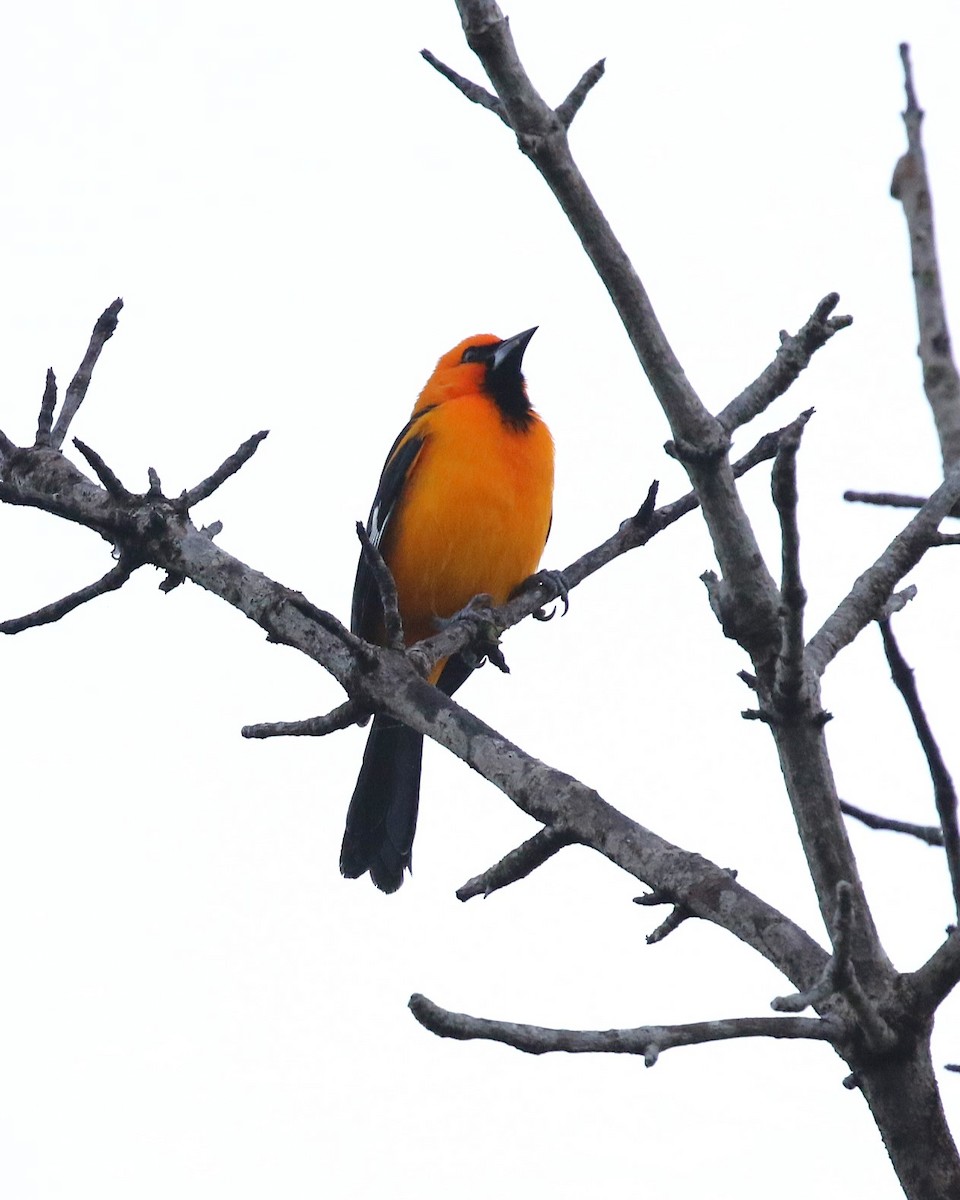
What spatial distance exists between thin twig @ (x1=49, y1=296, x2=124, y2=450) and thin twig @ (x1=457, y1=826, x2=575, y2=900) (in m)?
2.11

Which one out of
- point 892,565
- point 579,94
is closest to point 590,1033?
point 892,565

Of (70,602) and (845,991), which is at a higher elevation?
(70,602)

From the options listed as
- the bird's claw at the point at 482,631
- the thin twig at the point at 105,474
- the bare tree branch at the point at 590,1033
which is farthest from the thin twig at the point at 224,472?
the bare tree branch at the point at 590,1033

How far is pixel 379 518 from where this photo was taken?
20.8 ft

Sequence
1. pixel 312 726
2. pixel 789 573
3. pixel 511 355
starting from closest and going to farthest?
pixel 789 573 → pixel 312 726 → pixel 511 355

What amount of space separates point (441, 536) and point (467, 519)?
0.44 ft

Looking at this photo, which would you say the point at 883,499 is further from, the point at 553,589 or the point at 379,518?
the point at 379,518

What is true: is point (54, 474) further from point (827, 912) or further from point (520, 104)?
point (827, 912)

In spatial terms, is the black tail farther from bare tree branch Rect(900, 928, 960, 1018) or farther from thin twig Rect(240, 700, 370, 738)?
bare tree branch Rect(900, 928, 960, 1018)

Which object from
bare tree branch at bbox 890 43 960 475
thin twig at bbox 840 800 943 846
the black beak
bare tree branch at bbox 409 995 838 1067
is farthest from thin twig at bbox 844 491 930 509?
the black beak

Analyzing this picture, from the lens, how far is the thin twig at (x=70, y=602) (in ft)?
12.4

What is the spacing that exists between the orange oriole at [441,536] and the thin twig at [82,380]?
1.88 meters

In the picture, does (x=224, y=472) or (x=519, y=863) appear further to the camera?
(x=224, y=472)

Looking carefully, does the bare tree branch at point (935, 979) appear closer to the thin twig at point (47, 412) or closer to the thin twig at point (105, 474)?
the thin twig at point (105, 474)
